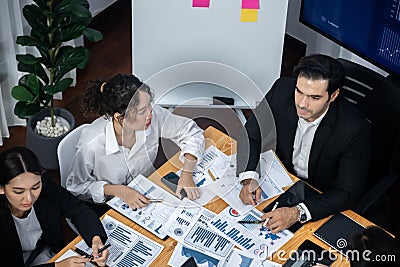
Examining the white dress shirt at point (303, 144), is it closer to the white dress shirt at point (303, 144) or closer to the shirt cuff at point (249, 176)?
the white dress shirt at point (303, 144)

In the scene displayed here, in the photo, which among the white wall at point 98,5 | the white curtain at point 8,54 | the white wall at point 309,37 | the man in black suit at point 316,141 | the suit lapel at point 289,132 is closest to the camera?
the man in black suit at point 316,141

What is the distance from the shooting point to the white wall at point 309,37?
12.0 feet

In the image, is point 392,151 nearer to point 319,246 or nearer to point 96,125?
point 319,246

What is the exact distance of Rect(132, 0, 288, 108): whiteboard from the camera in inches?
128

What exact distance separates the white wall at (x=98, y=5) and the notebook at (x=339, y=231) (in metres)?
2.39

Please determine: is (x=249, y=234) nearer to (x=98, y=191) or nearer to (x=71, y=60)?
(x=98, y=191)

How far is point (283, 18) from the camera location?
10.8 feet

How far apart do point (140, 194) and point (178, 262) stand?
13.0 inches

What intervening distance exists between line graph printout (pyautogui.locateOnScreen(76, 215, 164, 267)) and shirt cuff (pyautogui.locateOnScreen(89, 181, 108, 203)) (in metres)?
0.19

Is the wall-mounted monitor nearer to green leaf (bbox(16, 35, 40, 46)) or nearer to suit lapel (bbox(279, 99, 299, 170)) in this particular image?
suit lapel (bbox(279, 99, 299, 170))

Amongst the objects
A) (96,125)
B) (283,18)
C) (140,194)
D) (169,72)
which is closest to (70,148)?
(96,125)

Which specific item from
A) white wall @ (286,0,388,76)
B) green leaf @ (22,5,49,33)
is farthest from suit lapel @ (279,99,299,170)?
green leaf @ (22,5,49,33)

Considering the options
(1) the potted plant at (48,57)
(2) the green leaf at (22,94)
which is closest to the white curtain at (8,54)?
(1) the potted plant at (48,57)

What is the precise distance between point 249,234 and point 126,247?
434 mm
